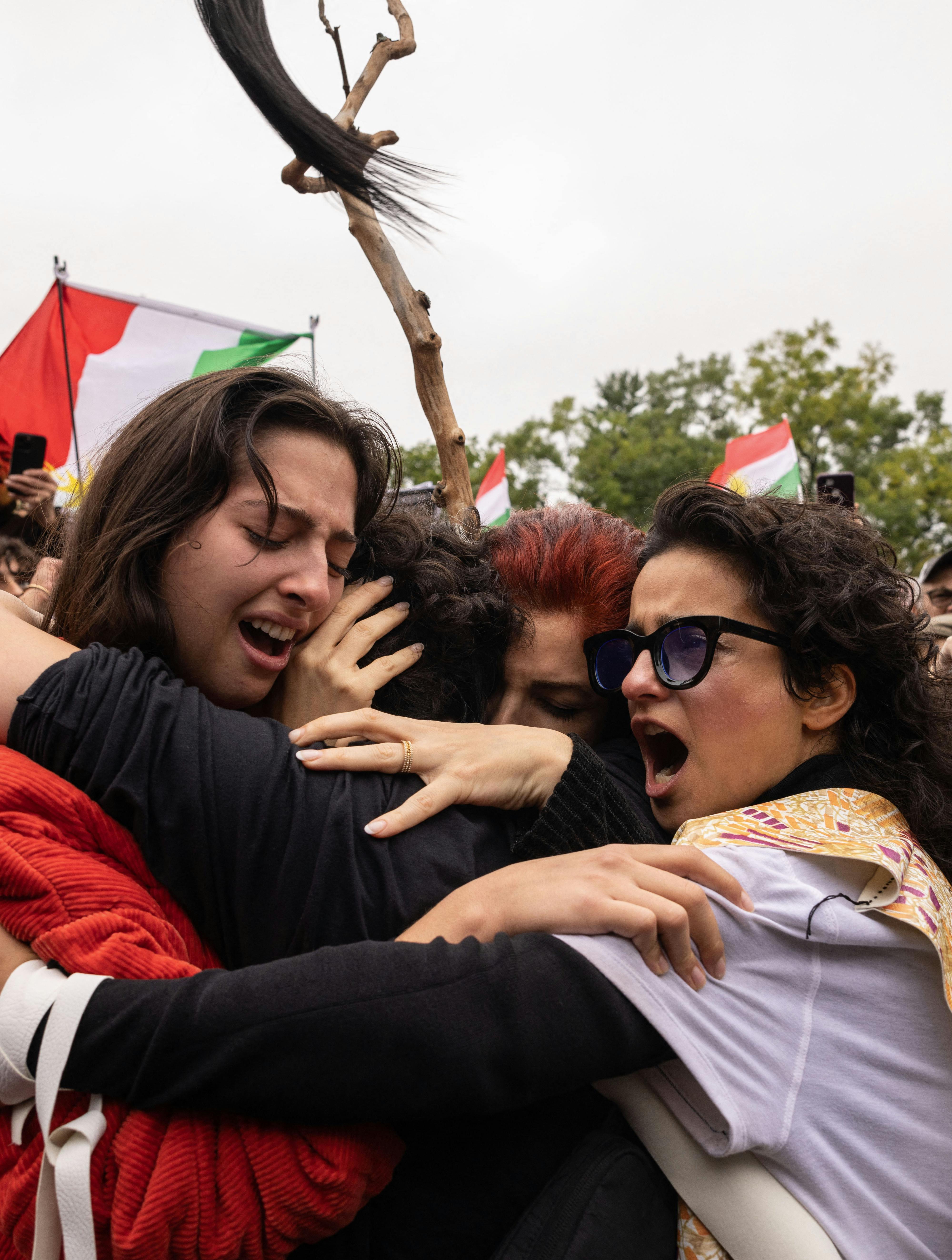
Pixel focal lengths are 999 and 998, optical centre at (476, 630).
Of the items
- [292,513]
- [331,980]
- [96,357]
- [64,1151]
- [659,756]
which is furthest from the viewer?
[96,357]

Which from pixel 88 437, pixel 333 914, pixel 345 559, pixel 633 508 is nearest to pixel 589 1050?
pixel 333 914

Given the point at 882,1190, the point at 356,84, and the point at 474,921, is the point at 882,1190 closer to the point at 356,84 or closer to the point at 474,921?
the point at 474,921

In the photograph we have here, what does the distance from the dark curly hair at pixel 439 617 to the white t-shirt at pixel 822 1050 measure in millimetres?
921

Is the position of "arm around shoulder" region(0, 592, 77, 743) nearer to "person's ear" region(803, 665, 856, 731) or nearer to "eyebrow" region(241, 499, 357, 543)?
"eyebrow" region(241, 499, 357, 543)

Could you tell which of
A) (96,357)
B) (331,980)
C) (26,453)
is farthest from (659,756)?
(96,357)

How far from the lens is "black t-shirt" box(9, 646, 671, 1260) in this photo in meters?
1.37

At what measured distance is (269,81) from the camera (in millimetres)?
2689

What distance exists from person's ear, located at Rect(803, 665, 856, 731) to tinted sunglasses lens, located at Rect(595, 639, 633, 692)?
1.67 ft

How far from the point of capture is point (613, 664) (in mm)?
2721

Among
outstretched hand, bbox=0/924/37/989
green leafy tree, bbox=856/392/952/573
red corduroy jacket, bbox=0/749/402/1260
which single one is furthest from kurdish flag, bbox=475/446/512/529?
green leafy tree, bbox=856/392/952/573

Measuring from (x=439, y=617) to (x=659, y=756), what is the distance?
0.71m

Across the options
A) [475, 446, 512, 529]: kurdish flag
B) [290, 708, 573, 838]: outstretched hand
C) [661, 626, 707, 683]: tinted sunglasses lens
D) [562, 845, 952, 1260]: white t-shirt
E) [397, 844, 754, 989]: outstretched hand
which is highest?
[475, 446, 512, 529]: kurdish flag

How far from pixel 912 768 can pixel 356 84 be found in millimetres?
2907

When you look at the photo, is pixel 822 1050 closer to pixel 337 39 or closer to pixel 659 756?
pixel 659 756
